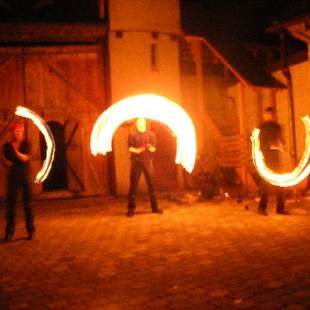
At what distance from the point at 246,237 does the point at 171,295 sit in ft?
9.72

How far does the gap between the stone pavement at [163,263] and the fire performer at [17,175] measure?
0.33 metres

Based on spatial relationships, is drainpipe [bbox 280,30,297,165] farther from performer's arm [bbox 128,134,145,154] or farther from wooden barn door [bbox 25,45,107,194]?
wooden barn door [bbox 25,45,107,194]

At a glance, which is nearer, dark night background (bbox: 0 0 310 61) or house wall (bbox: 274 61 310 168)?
house wall (bbox: 274 61 310 168)

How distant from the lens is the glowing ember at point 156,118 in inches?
414

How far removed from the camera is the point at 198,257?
6375 millimetres

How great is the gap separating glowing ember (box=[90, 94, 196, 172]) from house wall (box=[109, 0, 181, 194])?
3547mm

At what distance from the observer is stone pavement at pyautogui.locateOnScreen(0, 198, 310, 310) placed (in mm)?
4742

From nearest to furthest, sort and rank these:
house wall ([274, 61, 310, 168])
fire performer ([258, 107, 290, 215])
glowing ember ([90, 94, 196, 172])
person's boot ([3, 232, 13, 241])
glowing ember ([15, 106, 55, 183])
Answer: person's boot ([3, 232, 13, 241])
fire performer ([258, 107, 290, 215])
glowing ember ([15, 106, 55, 183])
glowing ember ([90, 94, 196, 172])
house wall ([274, 61, 310, 168])

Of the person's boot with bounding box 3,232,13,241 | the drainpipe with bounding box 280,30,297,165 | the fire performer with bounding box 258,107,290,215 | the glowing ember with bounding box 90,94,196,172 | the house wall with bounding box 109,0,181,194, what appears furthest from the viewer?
the house wall with bounding box 109,0,181,194

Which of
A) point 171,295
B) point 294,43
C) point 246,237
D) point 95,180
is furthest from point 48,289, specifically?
point 294,43

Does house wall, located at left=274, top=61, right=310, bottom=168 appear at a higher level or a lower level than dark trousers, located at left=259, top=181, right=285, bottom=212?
higher

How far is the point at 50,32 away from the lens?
45.6ft

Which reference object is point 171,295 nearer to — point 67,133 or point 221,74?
point 67,133

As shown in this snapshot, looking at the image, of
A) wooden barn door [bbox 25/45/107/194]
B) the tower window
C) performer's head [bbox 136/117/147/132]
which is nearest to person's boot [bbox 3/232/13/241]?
performer's head [bbox 136/117/147/132]
